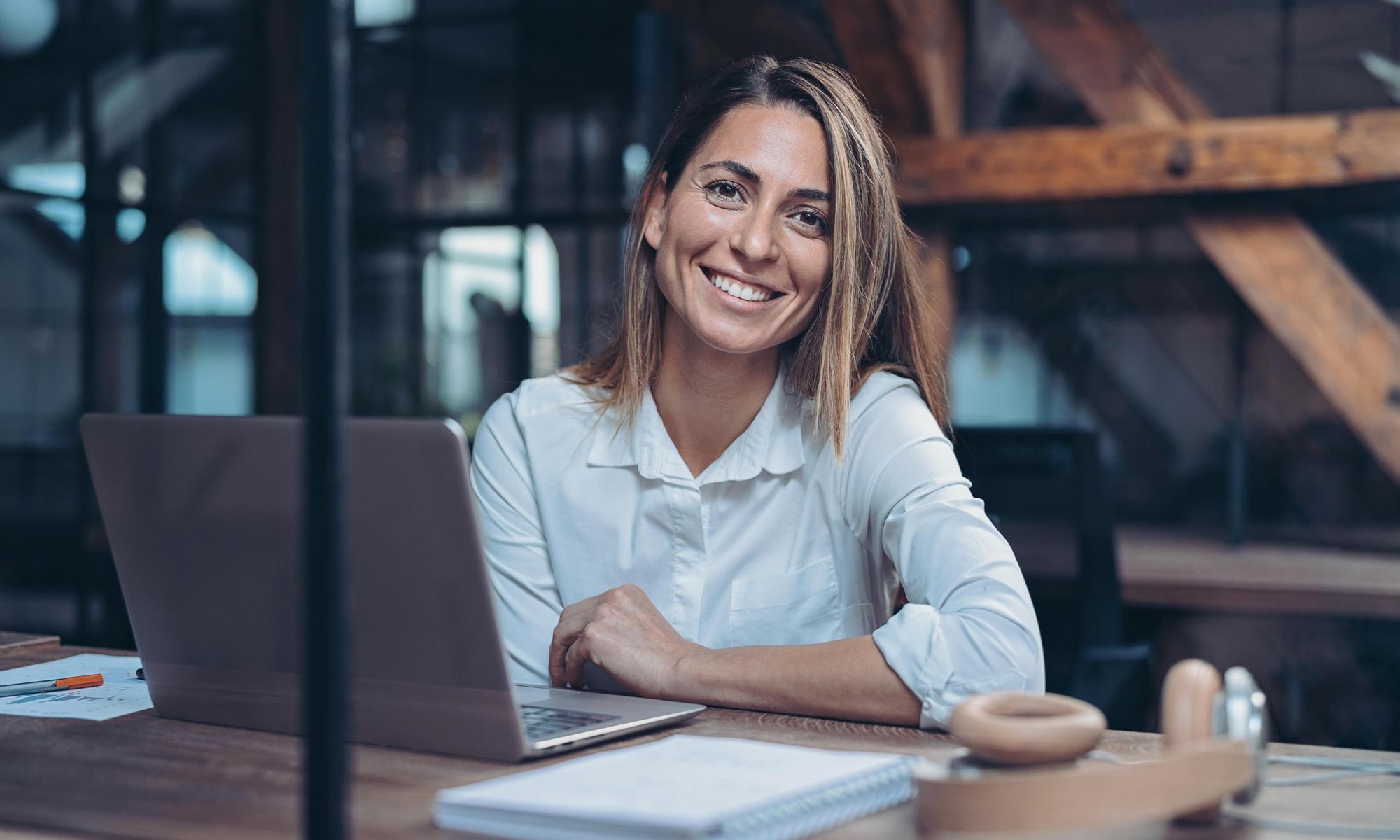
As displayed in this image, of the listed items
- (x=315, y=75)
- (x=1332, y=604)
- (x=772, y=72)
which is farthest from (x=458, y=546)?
(x=1332, y=604)

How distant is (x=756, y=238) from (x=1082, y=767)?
0.91 metres

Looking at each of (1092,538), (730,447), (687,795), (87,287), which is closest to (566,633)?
(730,447)

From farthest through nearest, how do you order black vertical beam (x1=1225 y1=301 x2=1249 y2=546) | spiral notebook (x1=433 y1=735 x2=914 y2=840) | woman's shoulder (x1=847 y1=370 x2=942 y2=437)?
black vertical beam (x1=1225 y1=301 x2=1249 y2=546)
woman's shoulder (x1=847 y1=370 x2=942 y2=437)
spiral notebook (x1=433 y1=735 x2=914 y2=840)

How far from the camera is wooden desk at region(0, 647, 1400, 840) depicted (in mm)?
854

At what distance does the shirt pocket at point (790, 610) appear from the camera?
1.62 m

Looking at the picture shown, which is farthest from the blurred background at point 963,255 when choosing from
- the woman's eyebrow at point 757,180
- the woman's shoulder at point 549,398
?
the woman's eyebrow at point 757,180

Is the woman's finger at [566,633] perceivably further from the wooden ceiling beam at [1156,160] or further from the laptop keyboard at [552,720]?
the wooden ceiling beam at [1156,160]

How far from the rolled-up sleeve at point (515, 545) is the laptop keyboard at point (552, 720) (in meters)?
0.46

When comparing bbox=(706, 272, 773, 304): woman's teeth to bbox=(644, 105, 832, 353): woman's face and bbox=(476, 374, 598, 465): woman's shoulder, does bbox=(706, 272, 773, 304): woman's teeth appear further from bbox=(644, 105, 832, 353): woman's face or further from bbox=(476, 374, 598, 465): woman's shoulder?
bbox=(476, 374, 598, 465): woman's shoulder

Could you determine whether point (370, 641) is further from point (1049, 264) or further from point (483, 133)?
point (483, 133)

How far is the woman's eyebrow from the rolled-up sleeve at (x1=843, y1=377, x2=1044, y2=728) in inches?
9.5

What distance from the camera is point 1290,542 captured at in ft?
14.1

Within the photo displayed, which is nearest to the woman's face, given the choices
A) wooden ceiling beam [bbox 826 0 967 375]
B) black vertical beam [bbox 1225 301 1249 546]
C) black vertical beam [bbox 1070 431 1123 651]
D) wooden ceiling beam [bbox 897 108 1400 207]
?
black vertical beam [bbox 1070 431 1123 651]

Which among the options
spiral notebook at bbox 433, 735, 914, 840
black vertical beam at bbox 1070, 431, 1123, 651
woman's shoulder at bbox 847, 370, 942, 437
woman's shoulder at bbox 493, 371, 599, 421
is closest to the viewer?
spiral notebook at bbox 433, 735, 914, 840
